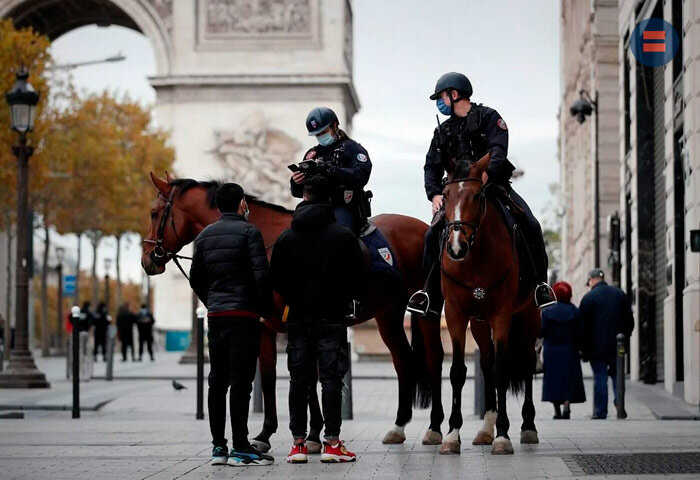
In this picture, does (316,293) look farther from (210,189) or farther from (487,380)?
(210,189)

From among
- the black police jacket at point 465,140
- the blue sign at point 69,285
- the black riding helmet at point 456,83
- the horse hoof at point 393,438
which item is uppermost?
the black riding helmet at point 456,83

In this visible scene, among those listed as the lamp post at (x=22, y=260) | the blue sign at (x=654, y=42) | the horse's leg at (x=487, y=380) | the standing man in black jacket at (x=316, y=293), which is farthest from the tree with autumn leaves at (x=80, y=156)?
the standing man in black jacket at (x=316, y=293)

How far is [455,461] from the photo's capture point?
12383mm

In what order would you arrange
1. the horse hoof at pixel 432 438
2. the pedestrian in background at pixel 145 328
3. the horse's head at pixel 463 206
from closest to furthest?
the horse's head at pixel 463 206 < the horse hoof at pixel 432 438 < the pedestrian in background at pixel 145 328

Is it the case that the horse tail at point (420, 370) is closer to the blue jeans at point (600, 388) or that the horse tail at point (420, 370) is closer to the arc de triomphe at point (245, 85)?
the blue jeans at point (600, 388)

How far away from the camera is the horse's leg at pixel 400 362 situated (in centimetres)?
1449

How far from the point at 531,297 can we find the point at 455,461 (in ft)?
7.55

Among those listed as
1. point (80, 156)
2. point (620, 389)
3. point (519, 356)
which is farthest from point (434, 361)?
point (80, 156)

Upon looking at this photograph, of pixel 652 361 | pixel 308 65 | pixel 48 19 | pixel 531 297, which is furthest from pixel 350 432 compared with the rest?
pixel 48 19

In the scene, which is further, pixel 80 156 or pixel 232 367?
pixel 80 156

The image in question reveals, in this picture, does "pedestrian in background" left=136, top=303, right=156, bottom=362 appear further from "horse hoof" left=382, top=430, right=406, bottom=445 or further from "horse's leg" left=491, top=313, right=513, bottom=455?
"horse's leg" left=491, top=313, right=513, bottom=455

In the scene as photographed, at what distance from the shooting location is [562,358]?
21.6 meters

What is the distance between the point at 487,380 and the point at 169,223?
306 cm

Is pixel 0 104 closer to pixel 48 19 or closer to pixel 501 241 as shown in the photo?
pixel 48 19
